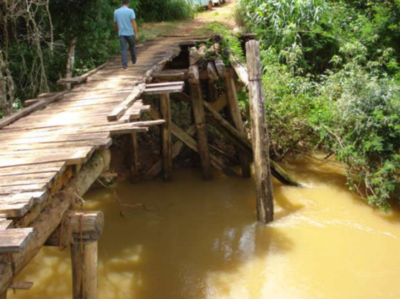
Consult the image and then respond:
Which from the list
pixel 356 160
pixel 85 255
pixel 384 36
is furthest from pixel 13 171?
pixel 384 36

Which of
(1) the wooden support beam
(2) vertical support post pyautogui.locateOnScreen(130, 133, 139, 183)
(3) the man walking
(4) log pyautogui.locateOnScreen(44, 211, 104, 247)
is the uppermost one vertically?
(3) the man walking

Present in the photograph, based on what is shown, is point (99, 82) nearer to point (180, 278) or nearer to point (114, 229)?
point (114, 229)

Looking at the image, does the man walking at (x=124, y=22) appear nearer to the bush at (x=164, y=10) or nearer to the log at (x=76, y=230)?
the log at (x=76, y=230)

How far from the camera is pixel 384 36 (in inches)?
413

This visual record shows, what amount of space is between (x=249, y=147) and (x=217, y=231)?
1.96m

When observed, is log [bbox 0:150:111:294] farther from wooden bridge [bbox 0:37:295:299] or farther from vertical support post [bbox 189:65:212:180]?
vertical support post [bbox 189:65:212:180]

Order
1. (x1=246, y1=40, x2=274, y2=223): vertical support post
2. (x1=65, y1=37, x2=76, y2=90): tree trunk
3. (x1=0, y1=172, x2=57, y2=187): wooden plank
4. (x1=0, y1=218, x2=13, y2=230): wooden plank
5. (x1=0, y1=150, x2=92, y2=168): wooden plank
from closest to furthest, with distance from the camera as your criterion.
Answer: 1. (x1=0, y1=218, x2=13, y2=230): wooden plank
2. (x1=0, y1=172, x2=57, y2=187): wooden plank
3. (x1=0, y1=150, x2=92, y2=168): wooden plank
4. (x1=246, y1=40, x2=274, y2=223): vertical support post
5. (x1=65, y1=37, x2=76, y2=90): tree trunk

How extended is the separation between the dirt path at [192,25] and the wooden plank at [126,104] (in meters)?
6.29

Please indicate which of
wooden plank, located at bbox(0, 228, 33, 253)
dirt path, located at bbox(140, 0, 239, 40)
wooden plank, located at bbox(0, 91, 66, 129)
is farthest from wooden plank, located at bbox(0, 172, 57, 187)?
dirt path, located at bbox(140, 0, 239, 40)

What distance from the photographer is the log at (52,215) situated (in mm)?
2461

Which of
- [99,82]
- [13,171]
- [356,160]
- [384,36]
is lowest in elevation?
[356,160]

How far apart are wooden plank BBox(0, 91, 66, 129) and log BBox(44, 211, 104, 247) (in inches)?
92.0

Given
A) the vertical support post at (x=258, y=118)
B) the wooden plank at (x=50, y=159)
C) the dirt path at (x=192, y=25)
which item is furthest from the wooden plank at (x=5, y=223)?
the dirt path at (x=192, y=25)

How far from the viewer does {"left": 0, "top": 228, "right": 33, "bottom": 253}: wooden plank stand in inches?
89.4
